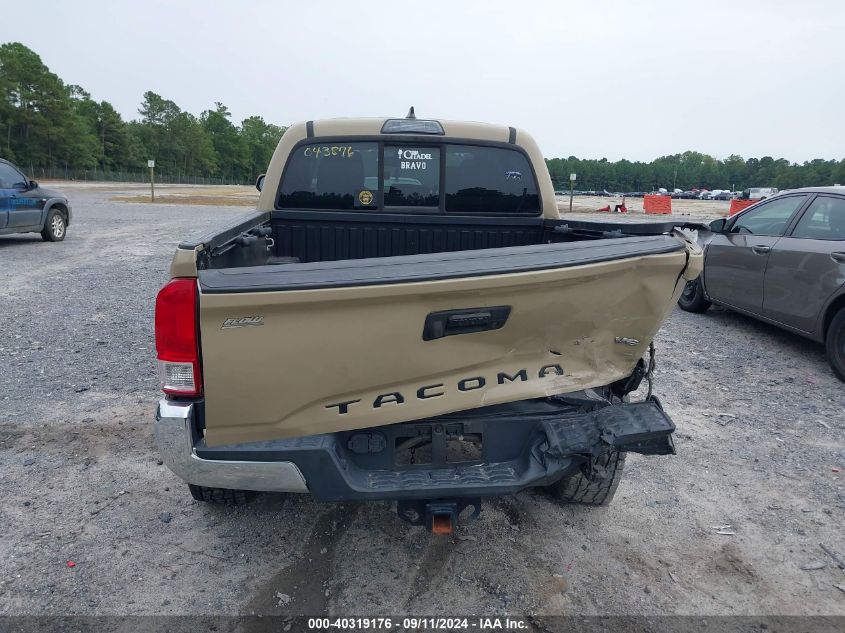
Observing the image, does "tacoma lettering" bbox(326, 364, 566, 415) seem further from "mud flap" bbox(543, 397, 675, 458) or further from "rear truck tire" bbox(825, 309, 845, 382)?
"rear truck tire" bbox(825, 309, 845, 382)

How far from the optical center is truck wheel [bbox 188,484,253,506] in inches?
119

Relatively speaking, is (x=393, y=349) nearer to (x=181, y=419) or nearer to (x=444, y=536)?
(x=181, y=419)

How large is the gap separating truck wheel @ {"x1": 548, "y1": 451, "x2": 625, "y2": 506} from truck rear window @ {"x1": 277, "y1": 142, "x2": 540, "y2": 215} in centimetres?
205

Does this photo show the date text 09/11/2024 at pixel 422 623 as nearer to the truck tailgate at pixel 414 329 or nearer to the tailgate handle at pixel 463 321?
the truck tailgate at pixel 414 329

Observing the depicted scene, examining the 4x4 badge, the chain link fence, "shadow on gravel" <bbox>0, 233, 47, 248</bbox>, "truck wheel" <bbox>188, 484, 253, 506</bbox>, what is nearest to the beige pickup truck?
the 4x4 badge

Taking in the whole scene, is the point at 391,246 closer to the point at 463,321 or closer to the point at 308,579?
the point at 463,321

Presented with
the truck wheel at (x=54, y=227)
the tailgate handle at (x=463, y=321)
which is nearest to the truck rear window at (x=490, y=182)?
the tailgate handle at (x=463, y=321)

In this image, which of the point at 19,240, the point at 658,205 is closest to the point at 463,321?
the point at 19,240

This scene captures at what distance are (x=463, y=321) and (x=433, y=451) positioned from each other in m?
0.64

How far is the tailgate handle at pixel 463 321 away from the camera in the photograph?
2232 mm

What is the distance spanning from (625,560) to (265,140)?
141 m

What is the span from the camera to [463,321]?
2.27 metres

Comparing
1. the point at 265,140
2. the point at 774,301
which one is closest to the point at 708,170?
the point at 265,140

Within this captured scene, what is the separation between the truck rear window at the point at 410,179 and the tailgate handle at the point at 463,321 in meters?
2.18
